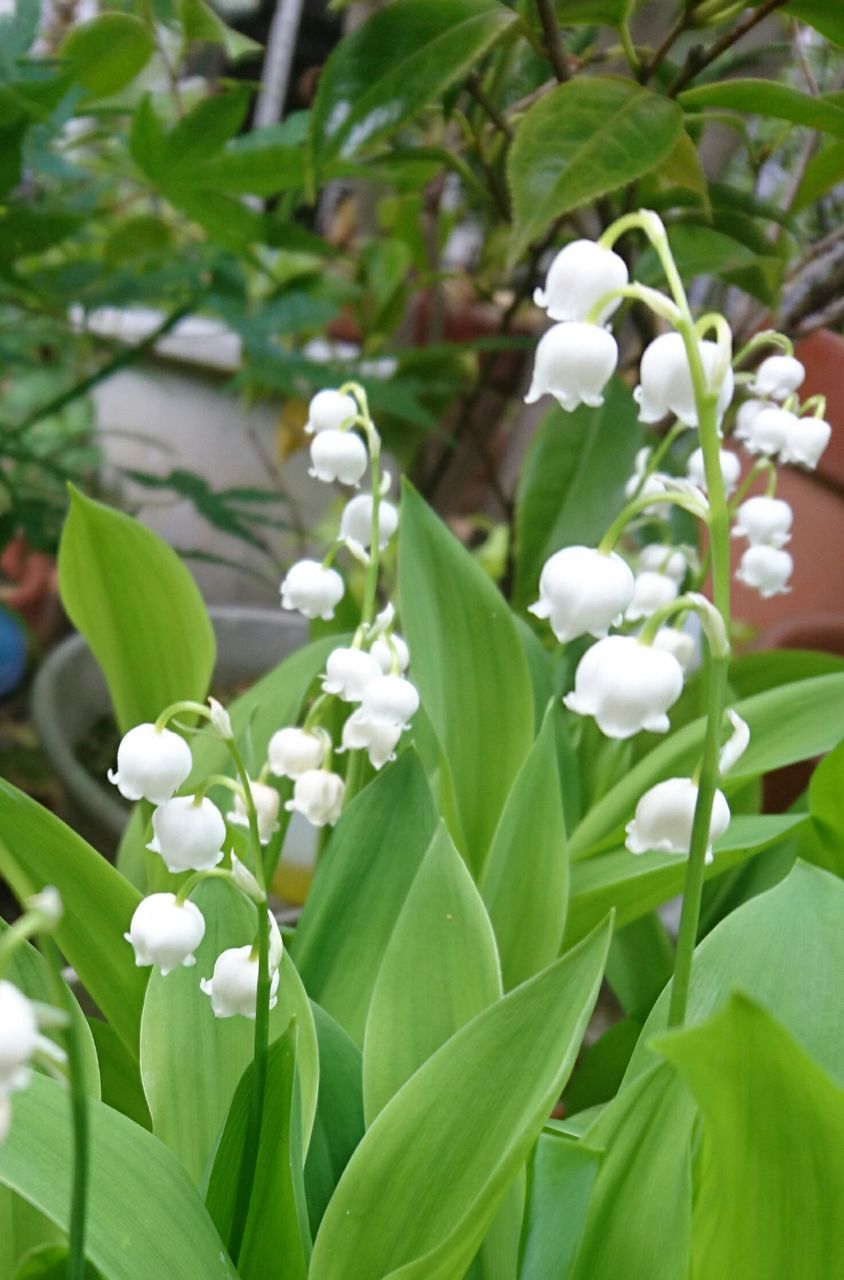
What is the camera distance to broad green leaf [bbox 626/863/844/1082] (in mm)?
375

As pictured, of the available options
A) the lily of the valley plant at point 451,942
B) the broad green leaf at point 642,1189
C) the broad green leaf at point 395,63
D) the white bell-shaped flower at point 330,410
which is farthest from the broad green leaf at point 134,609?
the broad green leaf at point 642,1189

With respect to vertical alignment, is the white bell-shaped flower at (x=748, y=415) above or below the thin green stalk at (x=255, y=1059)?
above

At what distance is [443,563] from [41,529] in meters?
0.34

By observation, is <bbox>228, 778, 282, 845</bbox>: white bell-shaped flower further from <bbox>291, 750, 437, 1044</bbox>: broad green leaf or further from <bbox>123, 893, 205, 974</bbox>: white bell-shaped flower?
<bbox>123, 893, 205, 974</bbox>: white bell-shaped flower

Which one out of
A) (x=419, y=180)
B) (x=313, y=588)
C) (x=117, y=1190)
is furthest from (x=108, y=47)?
(x=117, y=1190)

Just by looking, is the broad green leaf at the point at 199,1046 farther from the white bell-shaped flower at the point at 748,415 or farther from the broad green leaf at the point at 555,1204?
the white bell-shaped flower at the point at 748,415

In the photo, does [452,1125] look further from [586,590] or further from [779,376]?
[779,376]

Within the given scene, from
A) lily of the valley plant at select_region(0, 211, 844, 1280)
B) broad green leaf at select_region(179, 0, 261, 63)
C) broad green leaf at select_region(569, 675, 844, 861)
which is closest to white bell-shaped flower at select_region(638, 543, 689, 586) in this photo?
lily of the valley plant at select_region(0, 211, 844, 1280)

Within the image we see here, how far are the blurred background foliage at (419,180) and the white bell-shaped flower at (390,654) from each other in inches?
6.3

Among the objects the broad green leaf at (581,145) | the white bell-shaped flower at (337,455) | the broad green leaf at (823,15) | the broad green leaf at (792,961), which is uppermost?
the broad green leaf at (823,15)

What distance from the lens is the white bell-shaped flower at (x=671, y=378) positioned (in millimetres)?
315

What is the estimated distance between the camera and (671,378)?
32cm

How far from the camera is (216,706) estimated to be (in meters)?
0.34

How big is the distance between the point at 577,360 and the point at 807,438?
265 millimetres
